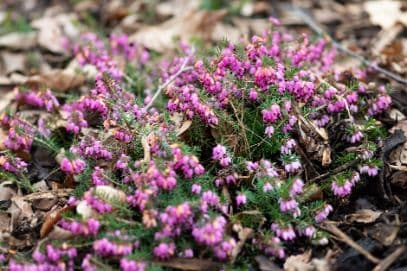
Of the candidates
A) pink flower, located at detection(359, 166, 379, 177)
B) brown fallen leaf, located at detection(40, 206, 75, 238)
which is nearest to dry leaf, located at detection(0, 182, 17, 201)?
brown fallen leaf, located at detection(40, 206, 75, 238)

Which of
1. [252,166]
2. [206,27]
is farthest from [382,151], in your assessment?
[206,27]

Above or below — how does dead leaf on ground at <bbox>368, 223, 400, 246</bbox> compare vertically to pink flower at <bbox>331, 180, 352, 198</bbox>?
below

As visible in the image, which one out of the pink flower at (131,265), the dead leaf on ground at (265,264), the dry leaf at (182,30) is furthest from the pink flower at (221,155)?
the dry leaf at (182,30)

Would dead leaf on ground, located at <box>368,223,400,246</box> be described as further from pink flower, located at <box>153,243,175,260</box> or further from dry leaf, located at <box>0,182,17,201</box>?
dry leaf, located at <box>0,182,17,201</box>

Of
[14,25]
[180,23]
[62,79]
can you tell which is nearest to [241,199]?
[62,79]

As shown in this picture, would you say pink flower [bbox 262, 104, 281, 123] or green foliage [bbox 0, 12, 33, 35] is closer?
pink flower [bbox 262, 104, 281, 123]

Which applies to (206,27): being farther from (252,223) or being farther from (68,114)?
(252,223)

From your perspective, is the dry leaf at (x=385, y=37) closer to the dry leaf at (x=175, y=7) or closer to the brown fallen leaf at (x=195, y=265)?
the dry leaf at (x=175, y=7)
